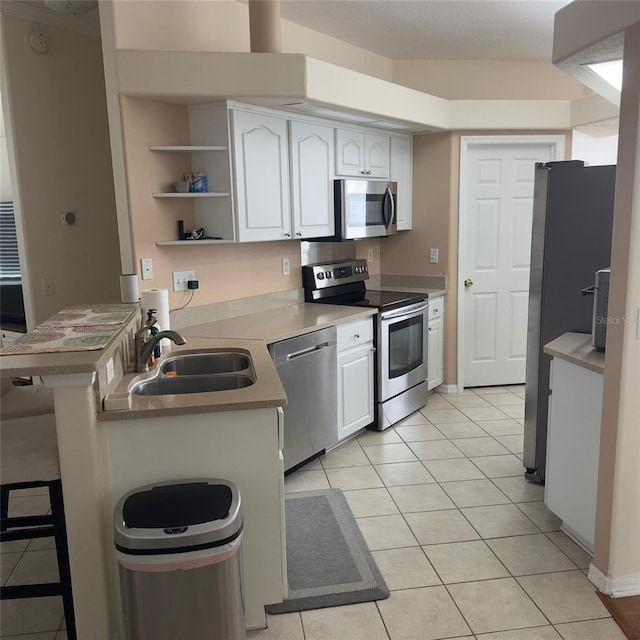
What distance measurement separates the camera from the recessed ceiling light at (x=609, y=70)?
248 centimetres

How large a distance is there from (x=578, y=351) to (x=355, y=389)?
5.06 feet

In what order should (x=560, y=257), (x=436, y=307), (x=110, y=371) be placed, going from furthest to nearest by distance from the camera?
1. (x=436, y=307)
2. (x=560, y=257)
3. (x=110, y=371)

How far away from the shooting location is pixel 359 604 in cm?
234

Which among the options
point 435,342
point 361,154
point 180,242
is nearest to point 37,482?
point 180,242

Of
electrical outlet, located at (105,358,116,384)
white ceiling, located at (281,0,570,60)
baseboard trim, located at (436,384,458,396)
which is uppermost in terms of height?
white ceiling, located at (281,0,570,60)

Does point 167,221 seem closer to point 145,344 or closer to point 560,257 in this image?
point 145,344

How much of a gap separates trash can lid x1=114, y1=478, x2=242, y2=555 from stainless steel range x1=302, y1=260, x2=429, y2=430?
7.43 ft

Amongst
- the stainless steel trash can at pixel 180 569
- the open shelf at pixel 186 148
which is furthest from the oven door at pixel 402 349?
the stainless steel trash can at pixel 180 569

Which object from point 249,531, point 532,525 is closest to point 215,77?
point 249,531

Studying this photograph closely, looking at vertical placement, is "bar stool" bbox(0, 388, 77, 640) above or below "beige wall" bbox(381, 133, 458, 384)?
below

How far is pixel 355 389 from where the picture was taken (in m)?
3.87

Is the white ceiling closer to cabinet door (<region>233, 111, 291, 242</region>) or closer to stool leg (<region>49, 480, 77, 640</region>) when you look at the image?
cabinet door (<region>233, 111, 291, 242</region>)

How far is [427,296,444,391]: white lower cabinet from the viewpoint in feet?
15.5

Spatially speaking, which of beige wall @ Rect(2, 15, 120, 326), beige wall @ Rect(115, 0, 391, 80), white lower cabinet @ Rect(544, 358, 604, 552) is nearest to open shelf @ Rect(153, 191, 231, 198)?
beige wall @ Rect(115, 0, 391, 80)
